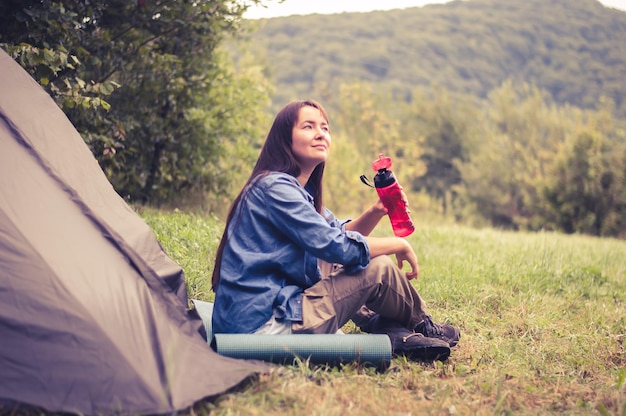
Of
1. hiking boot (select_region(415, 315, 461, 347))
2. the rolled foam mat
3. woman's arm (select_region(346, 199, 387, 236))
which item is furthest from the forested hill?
the rolled foam mat

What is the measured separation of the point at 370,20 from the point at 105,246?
104 m

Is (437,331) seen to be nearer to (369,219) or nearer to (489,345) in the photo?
(489,345)

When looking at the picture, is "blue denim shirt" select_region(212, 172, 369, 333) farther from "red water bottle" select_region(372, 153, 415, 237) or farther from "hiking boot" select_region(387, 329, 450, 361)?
"hiking boot" select_region(387, 329, 450, 361)

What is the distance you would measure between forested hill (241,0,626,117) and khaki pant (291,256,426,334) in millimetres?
61261

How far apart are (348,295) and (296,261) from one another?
31cm

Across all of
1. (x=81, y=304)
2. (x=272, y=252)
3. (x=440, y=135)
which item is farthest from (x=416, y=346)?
(x=440, y=135)

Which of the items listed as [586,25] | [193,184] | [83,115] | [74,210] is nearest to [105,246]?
[74,210]

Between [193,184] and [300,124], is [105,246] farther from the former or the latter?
[193,184]

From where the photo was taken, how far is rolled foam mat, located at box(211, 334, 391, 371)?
2965 mm

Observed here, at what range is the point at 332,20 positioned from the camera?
336 ft

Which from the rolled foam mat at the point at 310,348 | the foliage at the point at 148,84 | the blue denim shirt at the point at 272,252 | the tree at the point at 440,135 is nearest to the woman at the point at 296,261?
the blue denim shirt at the point at 272,252

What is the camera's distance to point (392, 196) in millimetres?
3514

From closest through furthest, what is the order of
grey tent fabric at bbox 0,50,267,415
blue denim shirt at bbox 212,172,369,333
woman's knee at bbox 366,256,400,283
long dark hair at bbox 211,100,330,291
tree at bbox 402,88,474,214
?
1. grey tent fabric at bbox 0,50,267,415
2. blue denim shirt at bbox 212,172,369,333
3. woman's knee at bbox 366,256,400,283
4. long dark hair at bbox 211,100,330,291
5. tree at bbox 402,88,474,214

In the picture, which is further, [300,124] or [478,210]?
[478,210]
